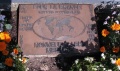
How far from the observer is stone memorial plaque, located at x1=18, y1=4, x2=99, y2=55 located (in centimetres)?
489

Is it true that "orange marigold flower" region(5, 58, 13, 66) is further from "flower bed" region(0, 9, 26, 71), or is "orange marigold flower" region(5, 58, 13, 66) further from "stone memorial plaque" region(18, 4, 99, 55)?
"stone memorial plaque" region(18, 4, 99, 55)

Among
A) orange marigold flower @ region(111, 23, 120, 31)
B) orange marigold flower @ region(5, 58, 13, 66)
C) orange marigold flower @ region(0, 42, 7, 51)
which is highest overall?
orange marigold flower @ region(111, 23, 120, 31)

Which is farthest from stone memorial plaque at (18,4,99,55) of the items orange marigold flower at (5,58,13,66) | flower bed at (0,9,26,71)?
orange marigold flower at (5,58,13,66)

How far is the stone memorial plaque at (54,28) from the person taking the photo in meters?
4.89

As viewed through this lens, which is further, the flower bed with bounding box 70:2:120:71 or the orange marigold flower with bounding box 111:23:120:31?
the orange marigold flower with bounding box 111:23:120:31

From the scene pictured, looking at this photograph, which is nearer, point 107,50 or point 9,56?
point 9,56

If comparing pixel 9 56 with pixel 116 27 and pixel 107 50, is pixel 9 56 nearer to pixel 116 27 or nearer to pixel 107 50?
pixel 107 50

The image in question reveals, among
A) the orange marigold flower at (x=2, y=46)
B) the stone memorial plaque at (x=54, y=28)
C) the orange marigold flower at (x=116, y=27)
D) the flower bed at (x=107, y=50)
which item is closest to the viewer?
the orange marigold flower at (x=2, y=46)

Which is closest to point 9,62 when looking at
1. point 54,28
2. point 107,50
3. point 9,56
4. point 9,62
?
point 9,62

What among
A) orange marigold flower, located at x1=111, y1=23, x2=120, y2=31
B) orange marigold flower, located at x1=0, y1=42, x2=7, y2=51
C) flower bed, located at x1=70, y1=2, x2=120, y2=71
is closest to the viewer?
orange marigold flower, located at x1=0, y1=42, x2=7, y2=51

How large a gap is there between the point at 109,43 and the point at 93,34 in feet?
1.00

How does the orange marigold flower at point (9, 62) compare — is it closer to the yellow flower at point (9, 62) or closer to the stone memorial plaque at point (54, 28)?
the yellow flower at point (9, 62)

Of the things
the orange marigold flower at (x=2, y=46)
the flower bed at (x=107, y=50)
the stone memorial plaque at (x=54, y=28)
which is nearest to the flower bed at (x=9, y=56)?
the orange marigold flower at (x=2, y=46)

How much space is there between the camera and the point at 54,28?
199 inches
